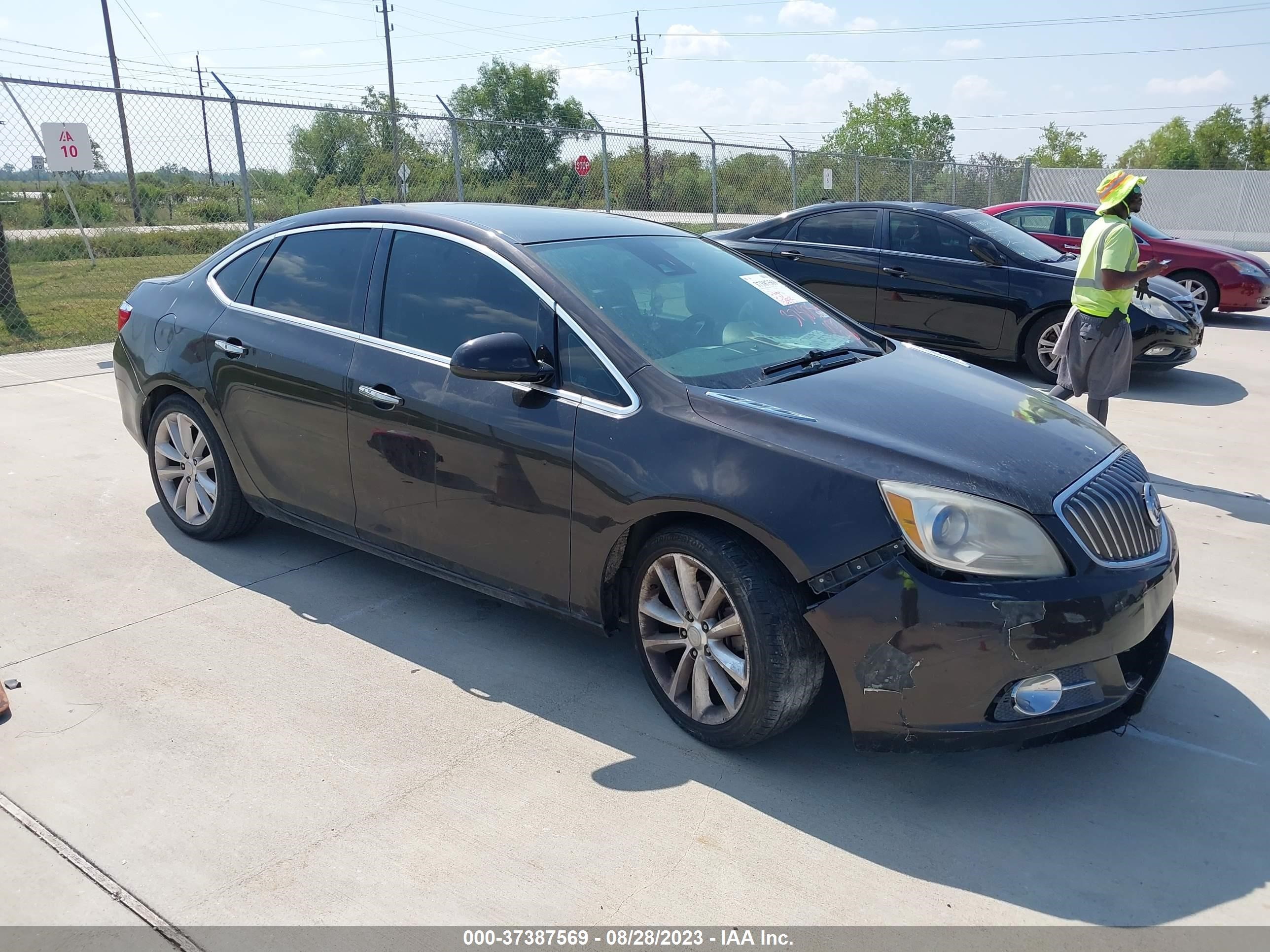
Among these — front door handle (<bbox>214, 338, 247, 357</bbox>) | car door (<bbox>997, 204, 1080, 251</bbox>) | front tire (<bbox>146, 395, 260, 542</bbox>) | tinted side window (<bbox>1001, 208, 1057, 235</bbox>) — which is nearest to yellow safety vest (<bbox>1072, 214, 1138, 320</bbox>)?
front door handle (<bbox>214, 338, 247, 357</bbox>)

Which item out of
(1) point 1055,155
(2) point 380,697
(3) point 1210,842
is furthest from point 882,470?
(1) point 1055,155

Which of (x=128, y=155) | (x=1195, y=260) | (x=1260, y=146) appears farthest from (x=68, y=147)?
(x=1260, y=146)

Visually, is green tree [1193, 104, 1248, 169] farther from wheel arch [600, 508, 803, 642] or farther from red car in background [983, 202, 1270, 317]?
wheel arch [600, 508, 803, 642]

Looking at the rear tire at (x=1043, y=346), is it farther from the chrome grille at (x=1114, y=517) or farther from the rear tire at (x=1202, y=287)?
the chrome grille at (x=1114, y=517)

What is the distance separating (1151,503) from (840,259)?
22.0ft

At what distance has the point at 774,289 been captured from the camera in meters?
4.48

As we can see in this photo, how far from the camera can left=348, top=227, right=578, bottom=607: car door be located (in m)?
3.64

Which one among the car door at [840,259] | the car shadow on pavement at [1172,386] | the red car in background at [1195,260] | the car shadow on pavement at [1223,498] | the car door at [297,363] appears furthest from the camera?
the red car in background at [1195,260]

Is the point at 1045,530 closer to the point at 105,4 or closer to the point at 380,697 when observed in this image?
the point at 380,697

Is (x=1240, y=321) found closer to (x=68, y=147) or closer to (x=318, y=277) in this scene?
(x=318, y=277)

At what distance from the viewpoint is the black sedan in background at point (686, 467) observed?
9.73ft

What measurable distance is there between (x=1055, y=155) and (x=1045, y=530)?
101026mm

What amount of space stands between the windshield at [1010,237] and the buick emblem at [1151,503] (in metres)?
6.27

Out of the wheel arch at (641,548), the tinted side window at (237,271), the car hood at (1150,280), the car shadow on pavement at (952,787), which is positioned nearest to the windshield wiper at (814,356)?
the wheel arch at (641,548)
